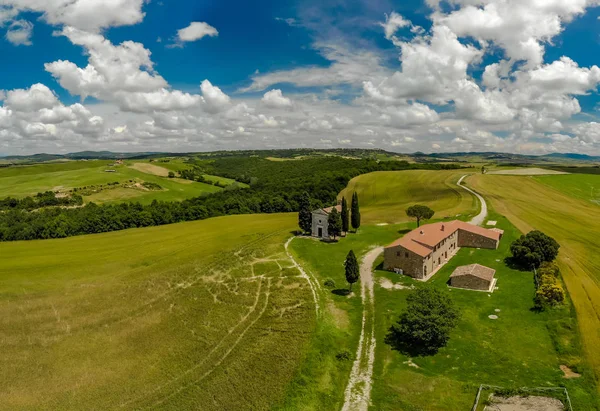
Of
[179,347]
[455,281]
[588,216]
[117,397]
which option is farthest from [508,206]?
[117,397]

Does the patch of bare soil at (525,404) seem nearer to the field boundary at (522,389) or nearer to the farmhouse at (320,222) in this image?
the field boundary at (522,389)

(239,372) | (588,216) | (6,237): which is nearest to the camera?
(239,372)

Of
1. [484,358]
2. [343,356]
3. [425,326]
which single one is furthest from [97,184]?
[484,358]

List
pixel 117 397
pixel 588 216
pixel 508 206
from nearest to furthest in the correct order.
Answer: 1. pixel 117 397
2. pixel 588 216
3. pixel 508 206

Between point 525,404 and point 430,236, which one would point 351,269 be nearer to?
point 430,236

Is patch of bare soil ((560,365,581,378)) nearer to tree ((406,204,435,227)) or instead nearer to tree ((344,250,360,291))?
tree ((344,250,360,291))

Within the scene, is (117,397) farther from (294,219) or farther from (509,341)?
(294,219)
